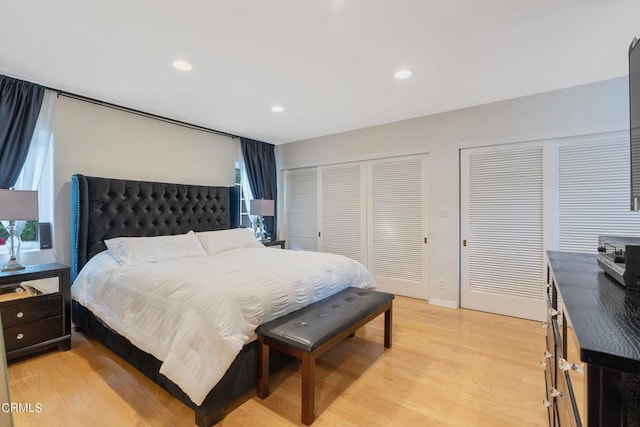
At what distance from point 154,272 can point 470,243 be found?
3.34 m

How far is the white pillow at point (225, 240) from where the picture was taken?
3510mm

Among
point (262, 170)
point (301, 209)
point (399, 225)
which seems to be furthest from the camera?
point (301, 209)

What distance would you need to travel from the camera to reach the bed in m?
1.71

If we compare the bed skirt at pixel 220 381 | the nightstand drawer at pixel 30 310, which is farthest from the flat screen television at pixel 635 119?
the nightstand drawer at pixel 30 310

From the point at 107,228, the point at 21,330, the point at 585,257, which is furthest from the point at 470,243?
the point at 21,330

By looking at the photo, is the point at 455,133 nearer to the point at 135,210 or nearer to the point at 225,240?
the point at 225,240

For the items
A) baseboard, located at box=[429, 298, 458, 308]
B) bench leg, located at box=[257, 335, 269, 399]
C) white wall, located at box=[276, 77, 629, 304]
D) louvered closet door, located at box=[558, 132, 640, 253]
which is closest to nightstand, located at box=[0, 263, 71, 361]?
bench leg, located at box=[257, 335, 269, 399]

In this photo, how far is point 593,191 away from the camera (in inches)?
112

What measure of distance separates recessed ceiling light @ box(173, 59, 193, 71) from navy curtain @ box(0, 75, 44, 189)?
146 centimetres

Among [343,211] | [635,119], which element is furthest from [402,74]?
[343,211]

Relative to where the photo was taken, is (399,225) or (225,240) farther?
(399,225)

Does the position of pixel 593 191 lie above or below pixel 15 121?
below

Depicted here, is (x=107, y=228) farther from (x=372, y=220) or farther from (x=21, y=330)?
(x=372, y=220)

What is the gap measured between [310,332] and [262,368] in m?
0.42
